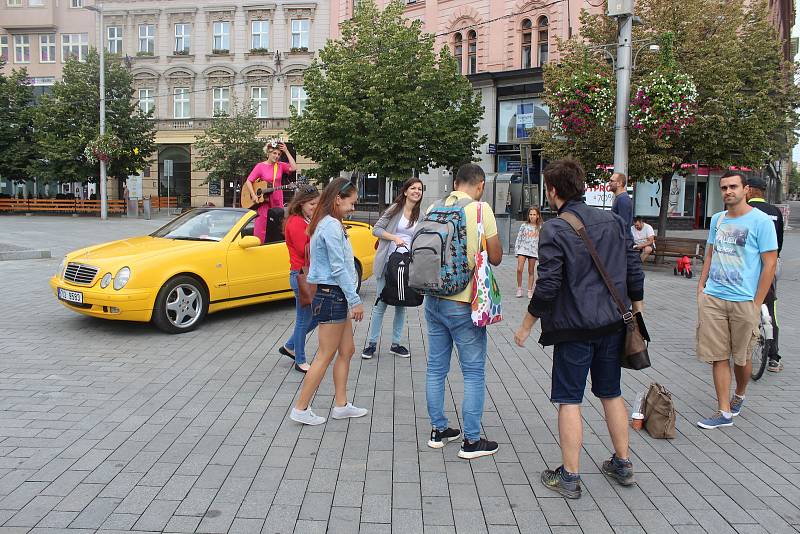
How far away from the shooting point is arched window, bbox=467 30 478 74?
3453 cm

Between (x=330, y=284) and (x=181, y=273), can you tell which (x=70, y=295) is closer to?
(x=181, y=273)

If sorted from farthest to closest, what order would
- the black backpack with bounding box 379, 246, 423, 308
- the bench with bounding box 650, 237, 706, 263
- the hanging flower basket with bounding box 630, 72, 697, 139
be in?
the bench with bounding box 650, 237, 706, 263, the hanging flower basket with bounding box 630, 72, 697, 139, the black backpack with bounding box 379, 246, 423, 308

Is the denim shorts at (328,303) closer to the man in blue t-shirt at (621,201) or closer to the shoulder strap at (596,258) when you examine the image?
the shoulder strap at (596,258)

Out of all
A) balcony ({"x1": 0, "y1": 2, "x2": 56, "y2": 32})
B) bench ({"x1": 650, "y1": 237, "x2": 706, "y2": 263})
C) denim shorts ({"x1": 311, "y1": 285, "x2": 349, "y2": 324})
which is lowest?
bench ({"x1": 650, "y1": 237, "x2": 706, "y2": 263})

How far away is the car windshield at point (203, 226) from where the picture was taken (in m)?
8.80

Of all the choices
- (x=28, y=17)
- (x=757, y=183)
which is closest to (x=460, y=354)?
(x=757, y=183)

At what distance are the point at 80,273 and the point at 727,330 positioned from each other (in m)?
6.54

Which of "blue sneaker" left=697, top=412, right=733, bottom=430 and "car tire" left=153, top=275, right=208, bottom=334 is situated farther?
"car tire" left=153, top=275, right=208, bottom=334

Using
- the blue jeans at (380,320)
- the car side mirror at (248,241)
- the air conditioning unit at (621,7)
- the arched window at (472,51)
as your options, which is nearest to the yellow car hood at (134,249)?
the car side mirror at (248,241)

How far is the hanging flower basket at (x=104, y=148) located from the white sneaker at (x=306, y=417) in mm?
31985

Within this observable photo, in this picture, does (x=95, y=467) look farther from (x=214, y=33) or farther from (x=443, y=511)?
(x=214, y=33)

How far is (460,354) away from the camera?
428cm

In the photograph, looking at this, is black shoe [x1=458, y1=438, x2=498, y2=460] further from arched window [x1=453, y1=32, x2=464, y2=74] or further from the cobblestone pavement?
arched window [x1=453, y1=32, x2=464, y2=74]

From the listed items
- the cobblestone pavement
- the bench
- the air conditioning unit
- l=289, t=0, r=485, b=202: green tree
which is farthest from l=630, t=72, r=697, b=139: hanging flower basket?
l=289, t=0, r=485, b=202: green tree
